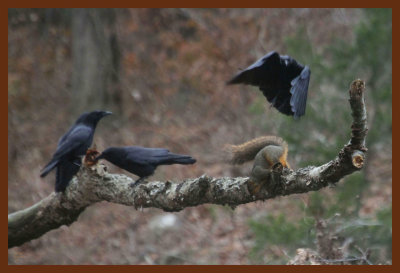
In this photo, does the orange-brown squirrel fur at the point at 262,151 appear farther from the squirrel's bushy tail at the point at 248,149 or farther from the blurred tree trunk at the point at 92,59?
the blurred tree trunk at the point at 92,59

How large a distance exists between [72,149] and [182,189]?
1.08 meters

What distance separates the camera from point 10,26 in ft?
43.7

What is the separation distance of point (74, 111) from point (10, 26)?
2.65 m

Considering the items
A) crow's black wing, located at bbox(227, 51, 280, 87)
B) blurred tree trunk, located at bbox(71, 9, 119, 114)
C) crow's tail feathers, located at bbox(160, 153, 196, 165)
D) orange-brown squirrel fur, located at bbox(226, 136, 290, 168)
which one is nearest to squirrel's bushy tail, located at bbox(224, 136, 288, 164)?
orange-brown squirrel fur, located at bbox(226, 136, 290, 168)

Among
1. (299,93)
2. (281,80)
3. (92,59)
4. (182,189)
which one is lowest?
(182,189)

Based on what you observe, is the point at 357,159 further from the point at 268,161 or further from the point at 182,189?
the point at 182,189

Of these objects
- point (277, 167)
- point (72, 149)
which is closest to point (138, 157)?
point (72, 149)

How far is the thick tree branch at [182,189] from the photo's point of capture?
2.92m

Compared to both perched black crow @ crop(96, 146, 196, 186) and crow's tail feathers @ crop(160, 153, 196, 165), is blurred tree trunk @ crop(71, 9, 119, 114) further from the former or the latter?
crow's tail feathers @ crop(160, 153, 196, 165)

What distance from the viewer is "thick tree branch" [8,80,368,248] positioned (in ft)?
9.59

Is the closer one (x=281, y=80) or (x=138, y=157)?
(x=281, y=80)

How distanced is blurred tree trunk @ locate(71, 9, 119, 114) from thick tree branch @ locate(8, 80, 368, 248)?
8.10 m

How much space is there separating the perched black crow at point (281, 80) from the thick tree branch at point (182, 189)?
49 centimetres

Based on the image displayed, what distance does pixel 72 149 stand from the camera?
172 inches
